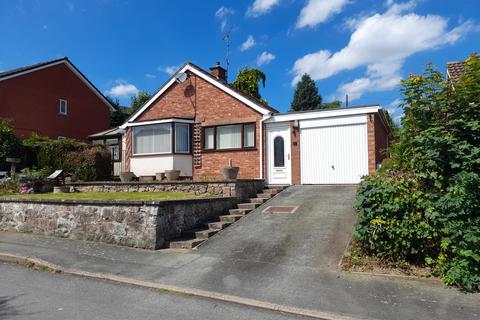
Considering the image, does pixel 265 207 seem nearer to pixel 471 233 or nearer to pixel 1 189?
pixel 471 233

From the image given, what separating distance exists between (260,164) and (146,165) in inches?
211

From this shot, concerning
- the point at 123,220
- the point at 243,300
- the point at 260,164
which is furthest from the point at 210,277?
the point at 260,164

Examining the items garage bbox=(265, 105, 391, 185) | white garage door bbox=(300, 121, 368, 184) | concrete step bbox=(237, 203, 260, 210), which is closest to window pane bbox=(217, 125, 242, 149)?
garage bbox=(265, 105, 391, 185)

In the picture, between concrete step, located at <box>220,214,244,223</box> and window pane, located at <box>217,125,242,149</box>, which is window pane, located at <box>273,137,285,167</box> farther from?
concrete step, located at <box>220,214,244,223</box>

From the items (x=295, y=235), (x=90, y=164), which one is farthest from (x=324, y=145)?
(x=90, y=164)

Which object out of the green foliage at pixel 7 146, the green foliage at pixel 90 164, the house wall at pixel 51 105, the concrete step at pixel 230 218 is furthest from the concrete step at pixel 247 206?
the house wall at pixel 51 105

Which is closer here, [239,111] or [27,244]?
[27,244]

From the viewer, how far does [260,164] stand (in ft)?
51.0

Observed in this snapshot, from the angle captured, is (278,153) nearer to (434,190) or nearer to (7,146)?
(434,190)

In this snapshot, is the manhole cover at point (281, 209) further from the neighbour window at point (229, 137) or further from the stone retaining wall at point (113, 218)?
the neighbour window at point (229, 137)


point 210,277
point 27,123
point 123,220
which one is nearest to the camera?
point 210,277

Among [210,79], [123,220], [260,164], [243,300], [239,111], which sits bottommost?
[243,300]

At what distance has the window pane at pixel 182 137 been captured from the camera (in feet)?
55.3

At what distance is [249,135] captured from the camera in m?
16.1
